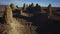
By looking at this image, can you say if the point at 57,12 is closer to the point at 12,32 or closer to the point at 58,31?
the point at 58,31

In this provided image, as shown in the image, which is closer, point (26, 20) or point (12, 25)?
point (12, 25)

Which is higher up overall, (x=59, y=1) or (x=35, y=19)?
(x=59, y=1)

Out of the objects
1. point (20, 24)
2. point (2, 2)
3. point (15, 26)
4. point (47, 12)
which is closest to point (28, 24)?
point (20, 24)

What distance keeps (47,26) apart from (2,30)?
1.36m

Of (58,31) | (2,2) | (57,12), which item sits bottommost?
(58,31)

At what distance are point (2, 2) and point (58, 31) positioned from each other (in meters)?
1.41

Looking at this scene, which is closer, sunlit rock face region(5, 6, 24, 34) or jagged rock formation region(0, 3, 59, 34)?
sunlit rock face region(5, 6, 24, 34)

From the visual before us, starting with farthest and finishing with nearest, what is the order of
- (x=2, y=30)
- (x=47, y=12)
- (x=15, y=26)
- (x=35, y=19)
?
(x=47, y=12), (x=35, y=19), (x=15, y=26), (x=2, y=30)

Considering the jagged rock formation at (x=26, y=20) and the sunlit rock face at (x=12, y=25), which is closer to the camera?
the sunlit rock face at (x=12, y=25)

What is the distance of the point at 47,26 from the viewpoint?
4152 millimetres

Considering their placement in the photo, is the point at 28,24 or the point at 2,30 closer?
the point at 2,30

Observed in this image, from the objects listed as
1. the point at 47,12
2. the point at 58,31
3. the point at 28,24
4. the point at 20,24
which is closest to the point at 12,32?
the point at 20,24

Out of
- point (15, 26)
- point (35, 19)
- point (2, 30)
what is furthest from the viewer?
point (35, 19)

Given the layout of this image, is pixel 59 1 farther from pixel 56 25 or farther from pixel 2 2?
pixel 2 2
